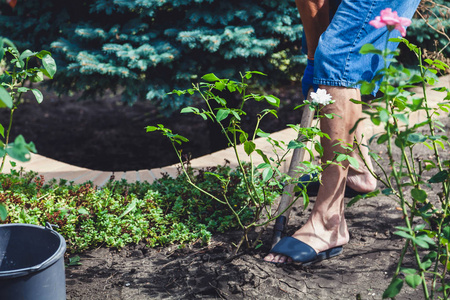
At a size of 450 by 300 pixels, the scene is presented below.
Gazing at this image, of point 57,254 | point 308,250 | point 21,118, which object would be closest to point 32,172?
point 57,254

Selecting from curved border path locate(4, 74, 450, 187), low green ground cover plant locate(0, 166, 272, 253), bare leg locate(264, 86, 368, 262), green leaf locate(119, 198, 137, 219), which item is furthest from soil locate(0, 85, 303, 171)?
bare leg locate(264, 86, 368, 262)

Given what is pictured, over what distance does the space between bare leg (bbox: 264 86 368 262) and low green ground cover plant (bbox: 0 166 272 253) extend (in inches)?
14.2

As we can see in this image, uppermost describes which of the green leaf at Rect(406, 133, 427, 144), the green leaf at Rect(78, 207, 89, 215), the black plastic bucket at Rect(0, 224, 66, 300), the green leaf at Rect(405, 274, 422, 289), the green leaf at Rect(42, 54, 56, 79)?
the green leaf at Rect(42, 54, 56, 79)

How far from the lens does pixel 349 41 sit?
2.16 m

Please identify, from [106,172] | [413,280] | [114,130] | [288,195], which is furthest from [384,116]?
[114,130]

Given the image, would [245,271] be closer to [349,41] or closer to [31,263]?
[31,263]

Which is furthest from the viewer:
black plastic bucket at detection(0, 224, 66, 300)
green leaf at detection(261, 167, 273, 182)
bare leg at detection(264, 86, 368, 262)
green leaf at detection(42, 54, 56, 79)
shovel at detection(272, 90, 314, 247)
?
shovel at detection(272, 90, 314, 247)

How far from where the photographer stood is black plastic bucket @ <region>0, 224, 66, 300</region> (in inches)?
65.1

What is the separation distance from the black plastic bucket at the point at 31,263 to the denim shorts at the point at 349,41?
4.23ft

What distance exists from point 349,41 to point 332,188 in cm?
66

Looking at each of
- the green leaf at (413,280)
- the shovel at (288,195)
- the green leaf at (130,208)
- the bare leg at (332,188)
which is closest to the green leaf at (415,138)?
the green leaf at (413,280)

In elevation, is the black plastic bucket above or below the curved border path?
above

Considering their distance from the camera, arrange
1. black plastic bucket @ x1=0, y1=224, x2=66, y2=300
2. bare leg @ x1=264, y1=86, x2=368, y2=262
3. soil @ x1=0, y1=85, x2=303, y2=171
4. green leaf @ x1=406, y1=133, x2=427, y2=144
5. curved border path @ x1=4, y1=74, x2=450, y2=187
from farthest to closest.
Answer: soil @ x1=0, y1=85, x2=303, y2=171 → curved border path @ x1=4, y1=74, x2=450, y2=187 → bare leg @ x1=264, y1=86, x2=368, y2=262 → black plastic bucket @ x1=0, y1=224, x2=66, y2=300 → green leaf @ x1=406, y1=133, x2=427, y2=144

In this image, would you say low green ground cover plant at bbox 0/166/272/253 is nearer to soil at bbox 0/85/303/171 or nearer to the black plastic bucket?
the black plastic bucket
